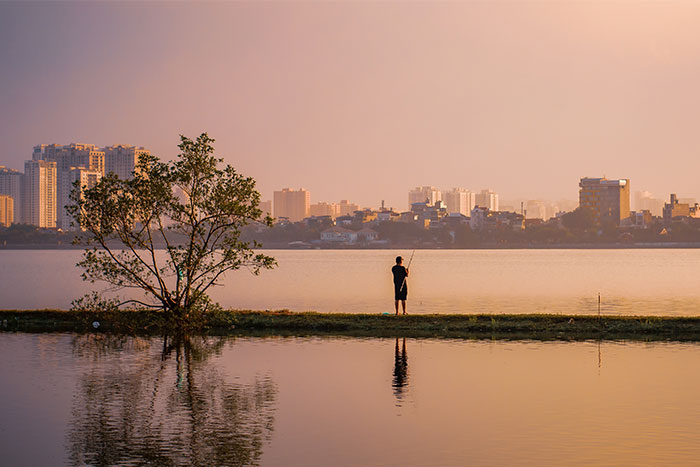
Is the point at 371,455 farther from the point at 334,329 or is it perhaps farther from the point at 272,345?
the point at 334,329

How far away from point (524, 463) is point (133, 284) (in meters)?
16.8

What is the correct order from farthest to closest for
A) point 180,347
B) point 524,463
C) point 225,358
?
point 180,347
point 225,358
point 524,463

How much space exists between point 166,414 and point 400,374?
5.32 m

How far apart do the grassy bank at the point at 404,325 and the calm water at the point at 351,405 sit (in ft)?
7.06

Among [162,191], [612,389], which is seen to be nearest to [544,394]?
[612,389]

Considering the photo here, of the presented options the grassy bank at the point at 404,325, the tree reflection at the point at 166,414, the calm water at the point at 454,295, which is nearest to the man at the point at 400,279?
the grassy bank at the point at 404,325

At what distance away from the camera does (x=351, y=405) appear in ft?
46.8

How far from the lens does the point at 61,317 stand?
26531mm

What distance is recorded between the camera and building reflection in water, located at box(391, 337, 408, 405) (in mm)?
15266

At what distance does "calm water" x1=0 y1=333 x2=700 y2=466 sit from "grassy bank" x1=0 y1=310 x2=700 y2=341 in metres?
2.15

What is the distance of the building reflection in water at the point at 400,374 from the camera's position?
50.1 ft

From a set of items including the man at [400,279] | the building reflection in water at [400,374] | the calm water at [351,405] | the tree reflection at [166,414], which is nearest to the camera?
the tree reflection at [166,414]

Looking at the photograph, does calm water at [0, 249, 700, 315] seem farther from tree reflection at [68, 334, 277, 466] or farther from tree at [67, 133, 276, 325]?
tree reflection at [68, 334, 277, 466]

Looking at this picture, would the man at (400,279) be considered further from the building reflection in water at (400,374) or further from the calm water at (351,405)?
the calm water at (351,405)
